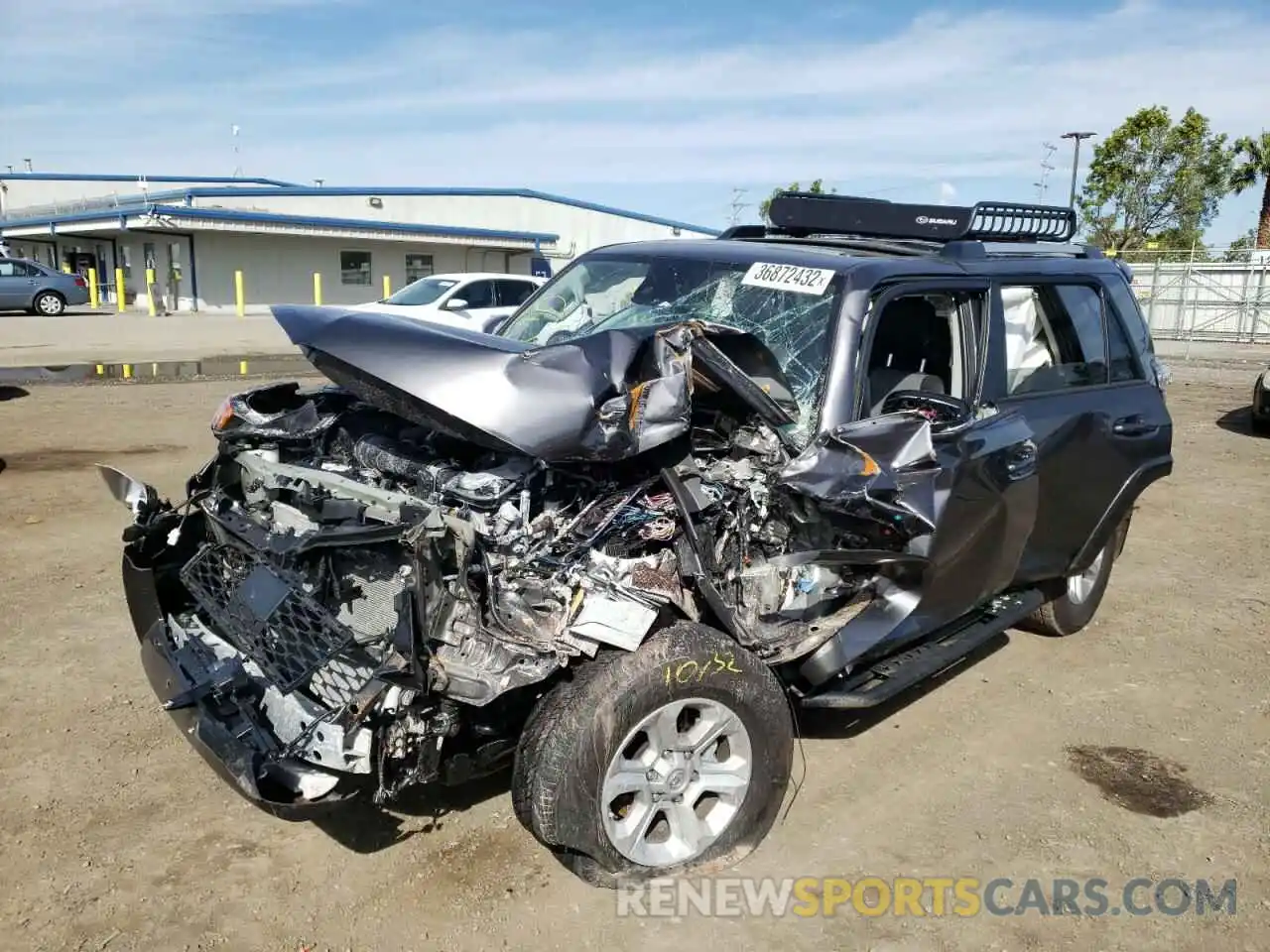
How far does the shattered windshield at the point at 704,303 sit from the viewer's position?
3584 mm

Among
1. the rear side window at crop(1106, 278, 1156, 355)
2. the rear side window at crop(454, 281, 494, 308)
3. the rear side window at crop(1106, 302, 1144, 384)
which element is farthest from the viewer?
the rear side window at crop(454, 281, 494, 308)

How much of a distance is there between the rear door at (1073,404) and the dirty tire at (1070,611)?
502 mm

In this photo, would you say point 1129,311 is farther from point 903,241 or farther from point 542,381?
point 542,381

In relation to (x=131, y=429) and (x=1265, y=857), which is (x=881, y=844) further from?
(x=131, y=429)

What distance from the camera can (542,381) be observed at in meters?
2.92

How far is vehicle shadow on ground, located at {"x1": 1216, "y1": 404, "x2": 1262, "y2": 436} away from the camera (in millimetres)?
11819

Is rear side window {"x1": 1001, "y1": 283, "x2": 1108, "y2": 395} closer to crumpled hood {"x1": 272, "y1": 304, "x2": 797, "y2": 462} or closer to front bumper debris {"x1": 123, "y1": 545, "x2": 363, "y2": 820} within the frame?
crumpled hood {"x1": 272, "y1": 304, "x2": 797, "y2": 462}

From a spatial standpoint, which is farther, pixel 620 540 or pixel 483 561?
pixel 620 540

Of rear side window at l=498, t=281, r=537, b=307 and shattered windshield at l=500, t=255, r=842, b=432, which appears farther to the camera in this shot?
rear side window at l=498, t=281, r=537, b=307

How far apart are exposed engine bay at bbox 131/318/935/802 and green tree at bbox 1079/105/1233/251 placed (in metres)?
36.3

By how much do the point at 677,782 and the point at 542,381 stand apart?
1.32m

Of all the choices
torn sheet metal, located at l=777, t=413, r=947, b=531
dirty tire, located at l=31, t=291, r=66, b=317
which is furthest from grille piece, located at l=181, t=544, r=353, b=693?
dirty tire, located at l=31, t=291, r=66, b=317

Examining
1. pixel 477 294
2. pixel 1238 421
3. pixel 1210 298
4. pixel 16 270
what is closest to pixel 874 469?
pixel 1238 421

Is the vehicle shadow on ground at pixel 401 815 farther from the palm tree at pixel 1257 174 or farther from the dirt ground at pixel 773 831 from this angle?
the palm tree at pixel 1257 174
